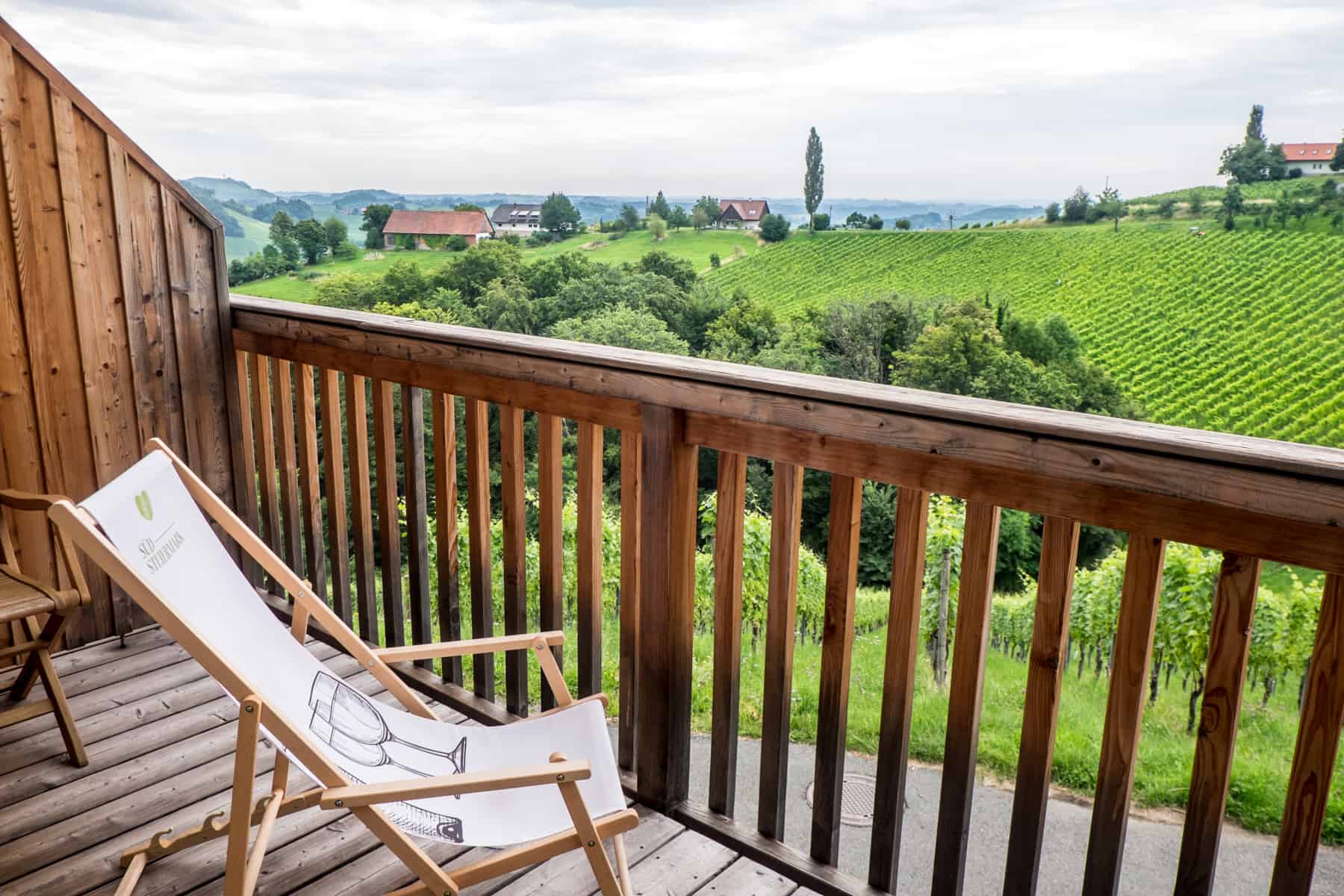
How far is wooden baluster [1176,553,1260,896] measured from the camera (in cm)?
130

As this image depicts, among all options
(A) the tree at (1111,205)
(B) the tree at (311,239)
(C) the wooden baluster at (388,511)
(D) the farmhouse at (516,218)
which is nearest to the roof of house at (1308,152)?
(A) the tree at (1111,205)

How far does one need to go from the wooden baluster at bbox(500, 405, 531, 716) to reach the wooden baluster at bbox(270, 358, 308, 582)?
101 centimetres

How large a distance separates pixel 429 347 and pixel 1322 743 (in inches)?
79.4

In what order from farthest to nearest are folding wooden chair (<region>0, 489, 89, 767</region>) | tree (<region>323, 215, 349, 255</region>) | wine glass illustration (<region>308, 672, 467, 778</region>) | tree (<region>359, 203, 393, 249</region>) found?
tree (<region>359, 203, 393, 249</region>), tree (<region>323, 215, 349, 255</region>), folding wooden chair (<region>0, 489, 89, 767</region>), wine glass illustration (<region>308, 672, 467, 778</region>)

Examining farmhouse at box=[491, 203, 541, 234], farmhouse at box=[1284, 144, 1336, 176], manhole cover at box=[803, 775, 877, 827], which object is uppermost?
farmhouse at box=[1284, 144, 1336, 176]

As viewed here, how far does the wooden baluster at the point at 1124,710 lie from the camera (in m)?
1.40

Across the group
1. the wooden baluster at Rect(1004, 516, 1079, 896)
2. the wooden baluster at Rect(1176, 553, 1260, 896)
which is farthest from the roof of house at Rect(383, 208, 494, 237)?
the wooden baluster at Rect(1176, 553, 1260, 896)

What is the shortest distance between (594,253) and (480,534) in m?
17.1

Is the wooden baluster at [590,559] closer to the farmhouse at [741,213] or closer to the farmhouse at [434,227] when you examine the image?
the farmhouse at [434,227]

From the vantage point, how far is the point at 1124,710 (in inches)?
57.1

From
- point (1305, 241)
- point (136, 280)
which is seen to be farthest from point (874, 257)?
point (136, 280)

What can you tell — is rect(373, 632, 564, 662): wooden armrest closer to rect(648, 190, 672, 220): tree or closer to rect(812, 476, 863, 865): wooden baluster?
rect(812, 476, 863, 865): wooden baluster

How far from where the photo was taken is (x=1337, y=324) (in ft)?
70.6

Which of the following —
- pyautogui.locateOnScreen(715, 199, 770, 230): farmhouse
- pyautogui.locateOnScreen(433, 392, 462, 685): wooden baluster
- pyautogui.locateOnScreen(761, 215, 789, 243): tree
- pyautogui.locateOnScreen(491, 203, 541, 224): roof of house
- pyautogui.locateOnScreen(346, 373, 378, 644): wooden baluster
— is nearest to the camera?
pyautogui.locateOnScreen(433, 392, 462, 685): wooden baluster
